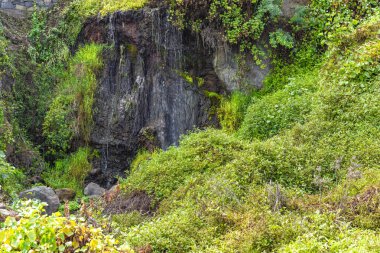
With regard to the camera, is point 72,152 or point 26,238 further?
point 72,152

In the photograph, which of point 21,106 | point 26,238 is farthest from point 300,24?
point 26,238

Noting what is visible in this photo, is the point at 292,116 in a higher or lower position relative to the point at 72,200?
higher

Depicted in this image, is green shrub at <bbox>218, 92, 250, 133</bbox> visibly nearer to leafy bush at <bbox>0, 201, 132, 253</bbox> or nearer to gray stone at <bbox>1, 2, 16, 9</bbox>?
leafy bush at <bbox>0, 201, 132, 253</bbox>

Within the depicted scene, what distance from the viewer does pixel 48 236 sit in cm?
321

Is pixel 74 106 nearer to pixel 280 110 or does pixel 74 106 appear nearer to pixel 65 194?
pixel 65 194

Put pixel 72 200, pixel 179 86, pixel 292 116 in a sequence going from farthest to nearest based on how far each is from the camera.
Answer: pixel 179 86 < pixel 72 200 < pixel 292 116

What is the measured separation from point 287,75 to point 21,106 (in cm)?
666

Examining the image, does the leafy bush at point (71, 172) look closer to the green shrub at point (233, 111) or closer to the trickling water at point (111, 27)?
the trickling water at point (111, 27)

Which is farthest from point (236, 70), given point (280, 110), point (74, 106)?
point (74, 106)

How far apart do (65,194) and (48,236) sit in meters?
6.50

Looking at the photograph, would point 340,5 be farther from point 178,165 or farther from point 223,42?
point 178,165

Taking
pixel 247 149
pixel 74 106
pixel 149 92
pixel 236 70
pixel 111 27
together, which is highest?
pixel 111 27

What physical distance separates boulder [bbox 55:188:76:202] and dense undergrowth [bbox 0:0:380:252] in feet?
1.69

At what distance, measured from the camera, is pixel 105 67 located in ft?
37.7
